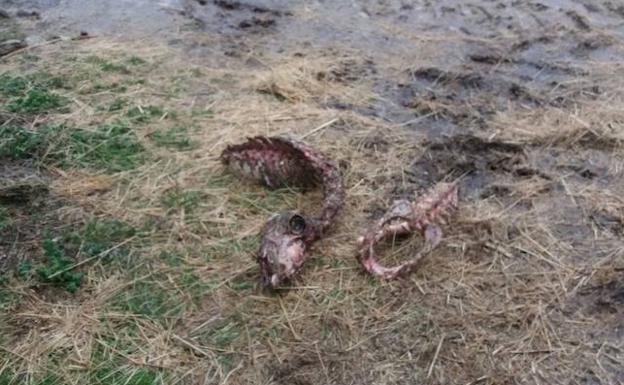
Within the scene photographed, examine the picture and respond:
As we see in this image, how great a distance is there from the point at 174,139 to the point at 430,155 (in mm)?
1223

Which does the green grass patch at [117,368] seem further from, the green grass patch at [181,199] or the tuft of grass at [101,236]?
the green grass patch at [181,199]

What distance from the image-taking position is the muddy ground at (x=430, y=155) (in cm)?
242

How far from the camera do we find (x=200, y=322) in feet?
8.32

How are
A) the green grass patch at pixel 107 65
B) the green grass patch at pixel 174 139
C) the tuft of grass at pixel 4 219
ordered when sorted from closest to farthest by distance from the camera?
the tuft of grass at pixel 4 219, the green grass patch at pixel 174 139, the green grass patch at pixel 107 65

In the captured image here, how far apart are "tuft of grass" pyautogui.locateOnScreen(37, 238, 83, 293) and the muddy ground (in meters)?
0.14

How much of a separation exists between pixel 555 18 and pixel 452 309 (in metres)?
2.69

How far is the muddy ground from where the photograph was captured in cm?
242

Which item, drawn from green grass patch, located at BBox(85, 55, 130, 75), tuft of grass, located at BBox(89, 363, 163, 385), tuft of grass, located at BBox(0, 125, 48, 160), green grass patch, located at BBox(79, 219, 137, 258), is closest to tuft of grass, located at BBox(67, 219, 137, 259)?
green grass patch, located at BBox(79, 219, 137, 258)

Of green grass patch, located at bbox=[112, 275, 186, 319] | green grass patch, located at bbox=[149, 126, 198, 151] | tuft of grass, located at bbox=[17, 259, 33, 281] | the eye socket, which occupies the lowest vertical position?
green grass patch, located at bbox=[149, 126, 198, 151]

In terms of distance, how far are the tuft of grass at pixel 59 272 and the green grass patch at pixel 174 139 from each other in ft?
2.90

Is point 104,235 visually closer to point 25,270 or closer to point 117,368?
point 25,270

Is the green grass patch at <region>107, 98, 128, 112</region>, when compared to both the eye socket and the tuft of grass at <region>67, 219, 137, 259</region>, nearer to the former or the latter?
the tuft of grass at <region>67, 219, 137, 259</region>

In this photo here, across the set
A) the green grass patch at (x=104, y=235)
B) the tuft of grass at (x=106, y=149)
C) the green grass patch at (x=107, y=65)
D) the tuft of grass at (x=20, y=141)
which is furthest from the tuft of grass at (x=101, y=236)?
the green grass patch at (x=107, y=65)

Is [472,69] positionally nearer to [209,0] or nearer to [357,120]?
[357,120]
